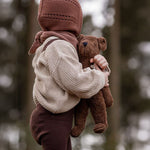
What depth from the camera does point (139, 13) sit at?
39.9 ft

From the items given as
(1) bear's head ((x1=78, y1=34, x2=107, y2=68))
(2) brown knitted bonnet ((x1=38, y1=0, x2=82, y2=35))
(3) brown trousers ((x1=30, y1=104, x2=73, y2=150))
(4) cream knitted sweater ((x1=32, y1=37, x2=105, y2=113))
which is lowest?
(3) brown trousers ((x1=30, y1=104, x2=73, y2=150))

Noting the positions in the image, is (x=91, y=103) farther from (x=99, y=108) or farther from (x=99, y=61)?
(x=99, y=61)

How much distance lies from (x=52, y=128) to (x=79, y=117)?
0.22m

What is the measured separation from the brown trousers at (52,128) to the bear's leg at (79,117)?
0.06 meters

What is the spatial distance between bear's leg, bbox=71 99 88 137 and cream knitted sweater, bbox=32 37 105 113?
0.28 feet

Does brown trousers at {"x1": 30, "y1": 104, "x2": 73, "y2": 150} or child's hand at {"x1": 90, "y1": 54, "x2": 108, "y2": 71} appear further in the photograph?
child's hand at {"x1": 90, "y1": 54, "x2": 108, "y2": 71}

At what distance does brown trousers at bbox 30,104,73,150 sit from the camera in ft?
6.88

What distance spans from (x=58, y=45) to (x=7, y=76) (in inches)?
422

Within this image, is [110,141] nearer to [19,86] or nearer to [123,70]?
[123,70]

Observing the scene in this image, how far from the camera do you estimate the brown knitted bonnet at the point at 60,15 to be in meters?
2.20

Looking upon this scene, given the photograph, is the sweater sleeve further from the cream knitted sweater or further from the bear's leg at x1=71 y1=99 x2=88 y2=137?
the bear's leg at x1=71 y1=99 x2=88 y2=137

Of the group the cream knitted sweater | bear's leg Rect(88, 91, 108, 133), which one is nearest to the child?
the cream knitted sweater

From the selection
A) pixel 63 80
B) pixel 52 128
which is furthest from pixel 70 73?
pixel 52 128

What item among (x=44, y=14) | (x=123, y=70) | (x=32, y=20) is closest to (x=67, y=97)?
(x=44, y=14)
